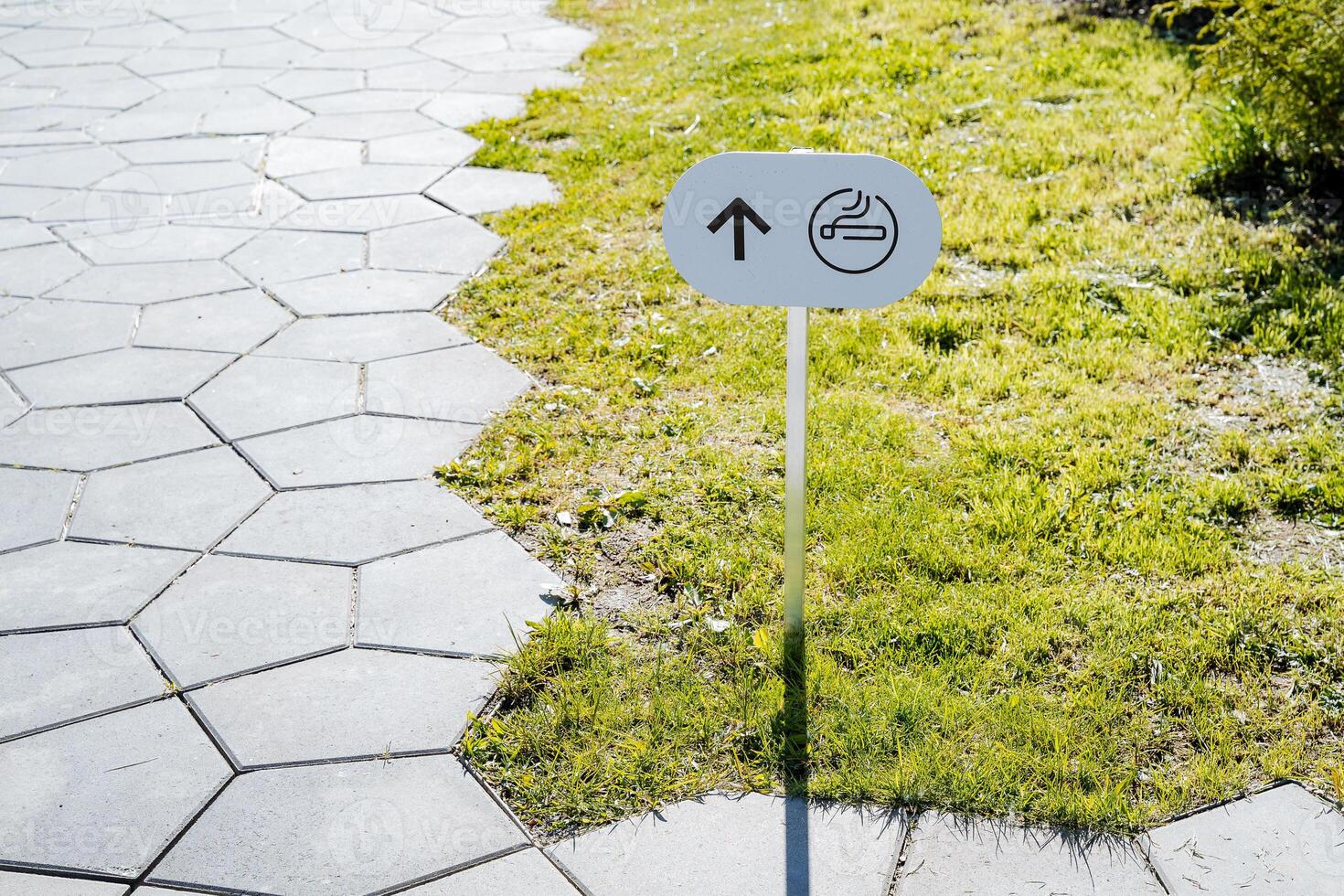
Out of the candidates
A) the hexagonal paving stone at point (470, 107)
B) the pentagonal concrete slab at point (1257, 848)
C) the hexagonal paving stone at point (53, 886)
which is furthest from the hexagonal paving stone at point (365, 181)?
the pentagonal concrete slab at point (1257, 848)

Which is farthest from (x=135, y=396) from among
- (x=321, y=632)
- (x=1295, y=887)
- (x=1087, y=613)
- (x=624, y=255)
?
(x=1295, y=887)

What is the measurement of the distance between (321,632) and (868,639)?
1.41 m

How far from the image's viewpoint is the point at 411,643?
9.59 ft

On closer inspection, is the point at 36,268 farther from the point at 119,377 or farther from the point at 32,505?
the point at 32,505

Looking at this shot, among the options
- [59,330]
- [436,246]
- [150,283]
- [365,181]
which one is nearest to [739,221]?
[436,246]

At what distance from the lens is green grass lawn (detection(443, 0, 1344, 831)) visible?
2594mm

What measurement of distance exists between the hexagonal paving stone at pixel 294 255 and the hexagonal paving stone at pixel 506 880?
334cm

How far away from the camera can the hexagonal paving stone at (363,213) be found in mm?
5508

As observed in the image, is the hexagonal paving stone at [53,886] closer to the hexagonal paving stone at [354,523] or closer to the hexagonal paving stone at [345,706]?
the hexagonal paving stone at [345,706]

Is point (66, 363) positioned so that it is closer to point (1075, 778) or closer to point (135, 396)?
point (135, 396)

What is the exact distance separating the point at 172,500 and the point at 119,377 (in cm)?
94

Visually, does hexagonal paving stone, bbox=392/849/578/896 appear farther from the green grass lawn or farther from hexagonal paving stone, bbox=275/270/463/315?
hexagonal paving stone, bbox=275/270/463/315

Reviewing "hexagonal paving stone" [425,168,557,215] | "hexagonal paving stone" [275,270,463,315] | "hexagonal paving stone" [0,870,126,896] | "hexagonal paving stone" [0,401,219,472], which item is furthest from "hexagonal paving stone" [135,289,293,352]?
"hexagonal paving stone" [0,870,126,896]

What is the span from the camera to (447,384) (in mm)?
4168
